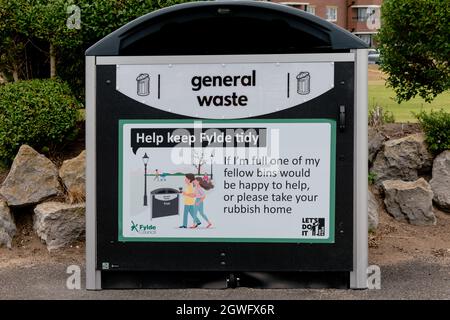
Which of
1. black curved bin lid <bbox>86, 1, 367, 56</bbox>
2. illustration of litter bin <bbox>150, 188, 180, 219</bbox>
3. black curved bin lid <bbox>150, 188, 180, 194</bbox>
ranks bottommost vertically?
illustration of litter bin <bbox>150, 188, 180, 219</bbox>

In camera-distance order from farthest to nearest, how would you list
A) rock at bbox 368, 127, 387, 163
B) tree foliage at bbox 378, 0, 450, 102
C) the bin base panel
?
1. rock at bbox 368, 127, 387, 163
2. tree foliage at bbox 378, 0, 450, 102
3. the bin base panel

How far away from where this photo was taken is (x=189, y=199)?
266 inches

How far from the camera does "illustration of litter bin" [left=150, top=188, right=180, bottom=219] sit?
6770mm

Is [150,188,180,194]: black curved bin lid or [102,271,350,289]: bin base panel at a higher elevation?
[150,188,180,194]: black curved bin lid

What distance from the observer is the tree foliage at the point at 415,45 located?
9516mm

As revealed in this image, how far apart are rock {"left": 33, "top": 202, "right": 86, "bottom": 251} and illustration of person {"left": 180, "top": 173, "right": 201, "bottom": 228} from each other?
1958mm

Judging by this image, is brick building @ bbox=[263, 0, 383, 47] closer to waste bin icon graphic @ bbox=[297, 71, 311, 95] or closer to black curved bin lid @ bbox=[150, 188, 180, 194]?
waste bin icon graphic @ bbox=[297, 71, 311, 95]

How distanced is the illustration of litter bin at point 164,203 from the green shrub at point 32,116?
8.89 ft

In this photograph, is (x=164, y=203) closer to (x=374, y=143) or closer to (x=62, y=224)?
(x=62, y=224)

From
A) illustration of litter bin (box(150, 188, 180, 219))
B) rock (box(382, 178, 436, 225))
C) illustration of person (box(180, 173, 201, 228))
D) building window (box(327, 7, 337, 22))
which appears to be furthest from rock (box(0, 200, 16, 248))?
building window (box(327, 7, 337, 22))

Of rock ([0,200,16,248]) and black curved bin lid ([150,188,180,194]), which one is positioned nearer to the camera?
black curved bin lid ([150,188,180,194])

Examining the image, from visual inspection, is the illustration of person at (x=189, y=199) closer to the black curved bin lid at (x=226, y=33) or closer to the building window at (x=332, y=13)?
the black curved bin lid at (x=226, y=33)

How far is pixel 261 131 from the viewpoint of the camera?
664 cm

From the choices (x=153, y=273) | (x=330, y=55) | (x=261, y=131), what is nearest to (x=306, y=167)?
(x=261, y=131)
